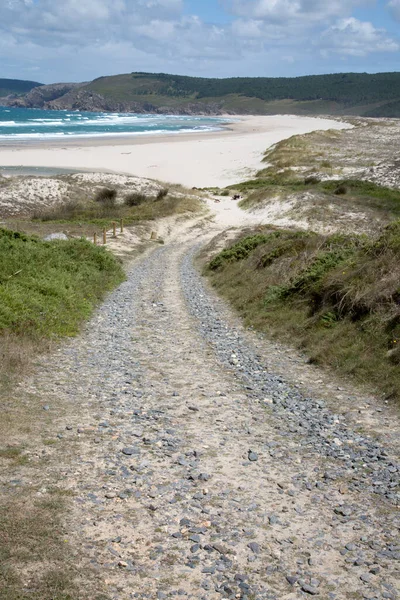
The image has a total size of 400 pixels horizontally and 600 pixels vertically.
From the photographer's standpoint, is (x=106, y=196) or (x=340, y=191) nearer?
(x=340, y=191)

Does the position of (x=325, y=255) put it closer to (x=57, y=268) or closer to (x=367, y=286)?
(x=367, y=286)

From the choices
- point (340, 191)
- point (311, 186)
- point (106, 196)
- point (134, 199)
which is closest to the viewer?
point (340, 191)

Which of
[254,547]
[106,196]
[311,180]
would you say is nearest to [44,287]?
[254,547]

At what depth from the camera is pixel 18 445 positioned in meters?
8.44

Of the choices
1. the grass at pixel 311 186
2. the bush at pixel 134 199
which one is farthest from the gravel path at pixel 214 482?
the bush at pixel 134 199

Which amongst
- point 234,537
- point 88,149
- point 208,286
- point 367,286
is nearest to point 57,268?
point 208,286

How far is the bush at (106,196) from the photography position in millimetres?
50694

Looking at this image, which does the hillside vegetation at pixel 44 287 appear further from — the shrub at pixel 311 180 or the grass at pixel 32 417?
the shrub at pixel 311 180

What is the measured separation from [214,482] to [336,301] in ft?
27.5

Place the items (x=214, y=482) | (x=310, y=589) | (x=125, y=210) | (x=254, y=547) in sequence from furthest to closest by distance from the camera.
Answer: (x=125, y=210) → (x=214, y=482) → (x=254, y=547) → (x=310, y=589)

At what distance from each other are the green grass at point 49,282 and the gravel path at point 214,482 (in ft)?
5.16

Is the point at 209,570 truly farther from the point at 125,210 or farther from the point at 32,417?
the point at 125,210

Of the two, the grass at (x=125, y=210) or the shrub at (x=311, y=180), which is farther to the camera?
the shrub at (x=311, y=180)

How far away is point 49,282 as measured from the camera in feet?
59.3
